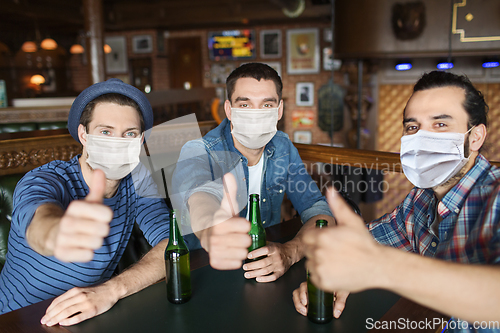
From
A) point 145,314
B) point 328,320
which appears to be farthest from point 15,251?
point 328,320

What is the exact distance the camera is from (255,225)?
1197 millimetres

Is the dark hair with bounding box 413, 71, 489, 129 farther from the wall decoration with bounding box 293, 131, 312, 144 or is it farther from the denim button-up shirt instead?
the wall decoration with bounding box 293, 131, 312, 144

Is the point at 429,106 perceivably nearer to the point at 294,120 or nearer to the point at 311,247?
the point at 311,247

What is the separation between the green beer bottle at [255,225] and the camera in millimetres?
1153

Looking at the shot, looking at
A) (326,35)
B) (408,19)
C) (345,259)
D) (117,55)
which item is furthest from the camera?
(117,55)

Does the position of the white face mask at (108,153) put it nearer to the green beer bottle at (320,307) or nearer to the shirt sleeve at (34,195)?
the shirt sleeve at (34,195)

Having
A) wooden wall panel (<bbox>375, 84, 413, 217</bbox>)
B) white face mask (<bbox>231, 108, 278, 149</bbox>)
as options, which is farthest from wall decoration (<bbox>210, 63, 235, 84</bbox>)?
white face mask (<bbox>231, 108, 278, 149</bbox>)

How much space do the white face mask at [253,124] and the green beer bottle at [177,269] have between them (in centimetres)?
75

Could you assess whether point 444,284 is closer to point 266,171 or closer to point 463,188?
point 463,188

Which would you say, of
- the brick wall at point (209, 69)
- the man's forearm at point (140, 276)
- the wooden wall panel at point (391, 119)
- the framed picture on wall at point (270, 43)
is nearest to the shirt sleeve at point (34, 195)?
the man's forearm at point (140, 276)

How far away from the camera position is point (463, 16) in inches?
187

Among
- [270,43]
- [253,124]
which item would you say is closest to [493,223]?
[253,124]

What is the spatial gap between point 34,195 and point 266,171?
105 centimetres

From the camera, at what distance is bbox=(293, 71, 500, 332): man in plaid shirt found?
619mm
